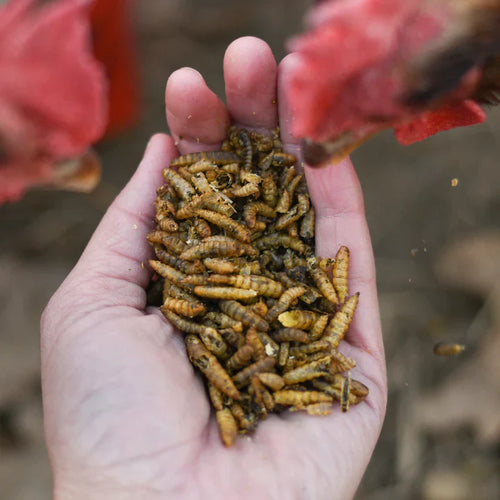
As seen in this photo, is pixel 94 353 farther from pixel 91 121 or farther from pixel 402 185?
pixel 402 185

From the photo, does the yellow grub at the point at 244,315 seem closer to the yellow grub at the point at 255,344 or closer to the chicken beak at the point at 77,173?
the yellow grub at the point at 255,344

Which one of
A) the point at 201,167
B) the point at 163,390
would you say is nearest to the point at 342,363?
the point at 163,390

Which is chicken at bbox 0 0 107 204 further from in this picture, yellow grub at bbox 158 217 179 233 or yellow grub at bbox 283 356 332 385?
yellow grub at bbox 283 356 332 385

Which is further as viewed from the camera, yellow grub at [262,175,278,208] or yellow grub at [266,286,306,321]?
yellow grub at [262,175,278,208]

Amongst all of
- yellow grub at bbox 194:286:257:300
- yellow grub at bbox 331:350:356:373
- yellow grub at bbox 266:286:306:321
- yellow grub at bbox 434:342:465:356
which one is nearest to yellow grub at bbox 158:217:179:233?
yellow grub at bbox 194:286:257:300

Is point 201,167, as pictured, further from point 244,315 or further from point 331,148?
point 331,148

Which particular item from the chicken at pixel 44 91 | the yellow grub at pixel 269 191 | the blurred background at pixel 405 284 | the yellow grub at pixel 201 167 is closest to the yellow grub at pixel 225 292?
the yellow grub at pixel 269 191
